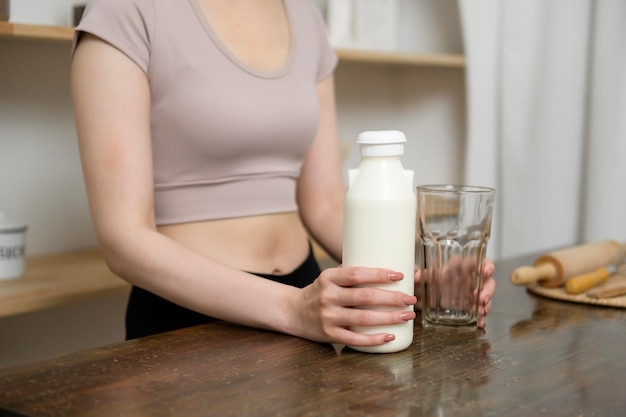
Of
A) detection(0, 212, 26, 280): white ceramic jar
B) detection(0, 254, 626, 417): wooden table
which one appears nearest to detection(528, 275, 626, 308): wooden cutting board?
detection(0, 254, 626, 417): wooden table

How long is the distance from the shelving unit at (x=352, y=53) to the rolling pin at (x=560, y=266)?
96cm

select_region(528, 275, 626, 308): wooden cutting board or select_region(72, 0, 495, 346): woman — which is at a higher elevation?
select_region(72, 0, 495, 346): woman

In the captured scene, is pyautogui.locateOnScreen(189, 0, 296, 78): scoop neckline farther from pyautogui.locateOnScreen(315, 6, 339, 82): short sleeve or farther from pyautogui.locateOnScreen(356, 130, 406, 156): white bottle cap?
pyautogui.locateOnScreen(356, 130, 406, 156): white bottle cap

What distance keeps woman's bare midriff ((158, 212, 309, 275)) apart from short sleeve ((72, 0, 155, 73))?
257 millimetres

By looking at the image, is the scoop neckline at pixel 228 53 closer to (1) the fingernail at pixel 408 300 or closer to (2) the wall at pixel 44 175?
(1) the fingernail at pixel 408 300

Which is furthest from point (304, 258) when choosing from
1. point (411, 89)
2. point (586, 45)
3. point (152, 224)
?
point (411, 89)

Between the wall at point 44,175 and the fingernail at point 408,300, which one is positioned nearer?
the fingernail at point 408,300

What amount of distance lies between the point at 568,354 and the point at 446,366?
154mm

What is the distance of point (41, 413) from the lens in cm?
68

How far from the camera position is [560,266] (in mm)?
1207

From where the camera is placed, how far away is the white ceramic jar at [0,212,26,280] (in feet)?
5.16

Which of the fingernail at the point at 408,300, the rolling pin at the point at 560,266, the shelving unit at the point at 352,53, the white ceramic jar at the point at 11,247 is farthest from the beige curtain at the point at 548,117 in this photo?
the fingernail at the point at 408,300

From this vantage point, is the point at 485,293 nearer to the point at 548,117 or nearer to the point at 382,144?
the point at 382,144

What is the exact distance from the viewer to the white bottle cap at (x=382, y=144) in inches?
32.8
